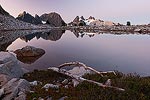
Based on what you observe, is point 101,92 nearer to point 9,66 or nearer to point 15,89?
point 15,89

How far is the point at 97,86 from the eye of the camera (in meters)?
14.8

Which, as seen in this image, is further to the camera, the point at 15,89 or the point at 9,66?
the point at 9,66

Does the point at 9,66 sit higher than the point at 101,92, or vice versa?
the point at 101,92

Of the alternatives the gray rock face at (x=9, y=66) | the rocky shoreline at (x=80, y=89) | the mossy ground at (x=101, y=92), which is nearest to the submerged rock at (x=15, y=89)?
A: the rocky shoreline at (x=80, y=89)

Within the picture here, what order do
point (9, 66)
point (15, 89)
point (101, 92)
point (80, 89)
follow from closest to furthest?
point (101, 92) → point (80, 89) → point (15, 89) → point (9, 66)

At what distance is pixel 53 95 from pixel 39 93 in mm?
952

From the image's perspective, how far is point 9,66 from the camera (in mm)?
19547

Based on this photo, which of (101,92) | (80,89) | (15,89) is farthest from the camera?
(15,89)

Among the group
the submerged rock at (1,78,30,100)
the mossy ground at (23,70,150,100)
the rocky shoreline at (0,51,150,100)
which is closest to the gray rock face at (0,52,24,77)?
the rocky shoreline at (0,51,150,100)

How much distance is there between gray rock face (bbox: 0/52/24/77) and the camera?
1892 cm

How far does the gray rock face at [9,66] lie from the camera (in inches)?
745

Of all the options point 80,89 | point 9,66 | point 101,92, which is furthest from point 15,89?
point 9,66

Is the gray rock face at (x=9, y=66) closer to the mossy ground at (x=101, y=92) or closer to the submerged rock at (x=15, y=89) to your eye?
the submerged rock at (x=15, y=89)

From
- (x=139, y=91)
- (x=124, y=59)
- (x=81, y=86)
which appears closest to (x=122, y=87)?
(x=139, y=91)
